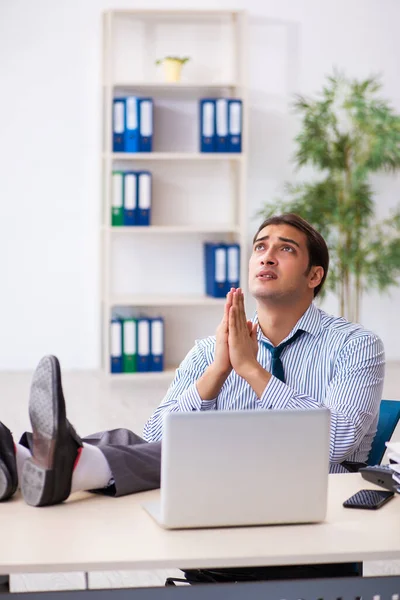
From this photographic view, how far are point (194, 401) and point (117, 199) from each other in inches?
149

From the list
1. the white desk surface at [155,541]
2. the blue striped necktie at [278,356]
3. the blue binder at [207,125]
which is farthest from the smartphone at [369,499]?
the blue binder at [207,125]

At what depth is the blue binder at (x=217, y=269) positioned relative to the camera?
5.85 meters

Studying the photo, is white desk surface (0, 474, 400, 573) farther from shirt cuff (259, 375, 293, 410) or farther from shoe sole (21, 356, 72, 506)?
shirt cuff (259, 375, 293, 410)

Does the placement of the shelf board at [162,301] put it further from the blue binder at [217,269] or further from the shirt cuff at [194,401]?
the shirt cuff at [194,401]

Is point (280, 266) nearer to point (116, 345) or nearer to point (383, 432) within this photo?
point (383, 432)

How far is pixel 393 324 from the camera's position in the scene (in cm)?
648

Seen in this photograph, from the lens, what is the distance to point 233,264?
589 centimetres

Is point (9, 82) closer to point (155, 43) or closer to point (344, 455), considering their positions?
point (155, 43)

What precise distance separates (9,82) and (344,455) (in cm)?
459

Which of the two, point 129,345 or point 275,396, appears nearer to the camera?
point 275,396

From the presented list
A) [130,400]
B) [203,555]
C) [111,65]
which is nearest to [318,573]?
[203,555]

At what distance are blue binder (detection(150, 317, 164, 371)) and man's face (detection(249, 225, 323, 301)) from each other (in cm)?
358

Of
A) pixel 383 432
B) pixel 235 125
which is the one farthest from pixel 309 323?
pixel 235 125

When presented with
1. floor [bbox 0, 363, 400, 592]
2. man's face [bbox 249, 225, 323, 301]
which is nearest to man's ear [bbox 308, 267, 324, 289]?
man's face [bbox 249, 225, 323, 301]
